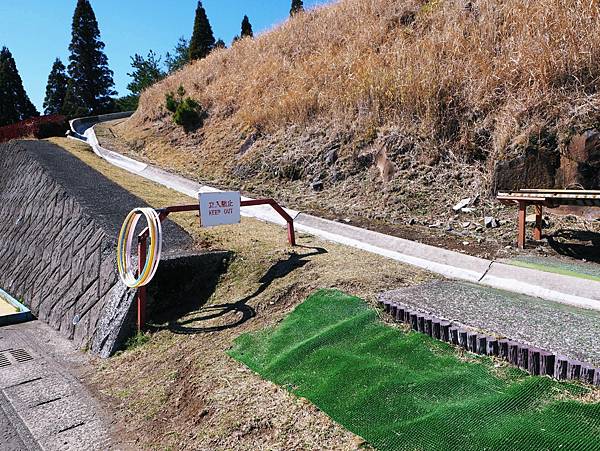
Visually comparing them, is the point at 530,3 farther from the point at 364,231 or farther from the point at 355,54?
the point at 364,231

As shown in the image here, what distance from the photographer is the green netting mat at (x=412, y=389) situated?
275cm

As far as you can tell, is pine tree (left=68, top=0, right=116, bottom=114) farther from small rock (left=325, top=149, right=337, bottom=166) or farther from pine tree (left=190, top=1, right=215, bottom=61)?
small rock (left=325, top=149, right=337, bottom=166)

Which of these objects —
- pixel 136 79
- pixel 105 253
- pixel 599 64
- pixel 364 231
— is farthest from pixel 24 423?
pixel 136 79

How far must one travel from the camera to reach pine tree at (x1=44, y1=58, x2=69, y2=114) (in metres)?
48.3

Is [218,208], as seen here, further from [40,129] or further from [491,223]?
[40,129]

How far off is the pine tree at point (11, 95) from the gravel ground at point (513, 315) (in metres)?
47.2

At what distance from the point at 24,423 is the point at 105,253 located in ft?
10.6

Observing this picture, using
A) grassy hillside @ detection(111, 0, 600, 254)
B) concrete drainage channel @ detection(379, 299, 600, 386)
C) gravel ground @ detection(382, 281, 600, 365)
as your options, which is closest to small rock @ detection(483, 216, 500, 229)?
grassy hillside @ detection(111, 0, 600, 254)

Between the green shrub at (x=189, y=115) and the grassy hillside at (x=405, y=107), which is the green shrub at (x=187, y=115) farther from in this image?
the grassy hillside at (x=405, y=107)

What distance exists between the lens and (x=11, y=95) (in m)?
43.5

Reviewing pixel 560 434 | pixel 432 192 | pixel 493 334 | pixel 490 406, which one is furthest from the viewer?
pixel 432 192

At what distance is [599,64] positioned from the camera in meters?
7.18

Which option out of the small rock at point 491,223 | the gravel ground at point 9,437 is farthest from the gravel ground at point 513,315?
the gravel ground at point 9,437

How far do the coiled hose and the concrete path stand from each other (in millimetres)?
1140
